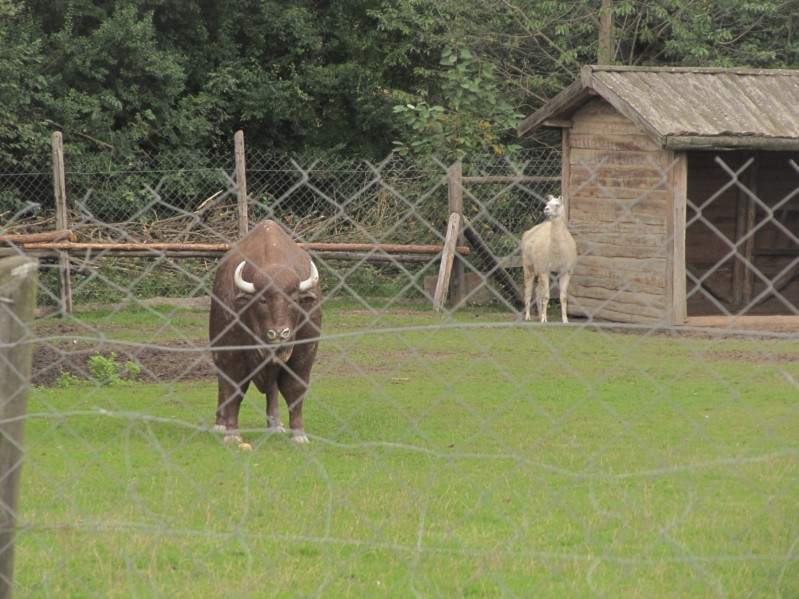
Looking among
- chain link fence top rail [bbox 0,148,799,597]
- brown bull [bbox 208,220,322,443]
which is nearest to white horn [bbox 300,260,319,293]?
brown bull [bbox 208,220,322,443]

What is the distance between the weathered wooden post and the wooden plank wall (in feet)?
36.3

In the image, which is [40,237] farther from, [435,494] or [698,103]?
[435,494]

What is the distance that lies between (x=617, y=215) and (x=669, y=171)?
1.79 meters

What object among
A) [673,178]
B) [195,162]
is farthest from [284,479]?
[195,162]

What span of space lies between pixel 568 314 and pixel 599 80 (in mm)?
3208

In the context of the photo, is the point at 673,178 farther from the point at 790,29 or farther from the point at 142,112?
the point at 142,112

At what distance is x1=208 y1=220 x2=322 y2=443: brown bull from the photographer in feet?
26.2

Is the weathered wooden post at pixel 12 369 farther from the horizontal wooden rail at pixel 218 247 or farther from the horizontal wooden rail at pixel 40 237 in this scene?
the horizontal wooden rail at pixel 40 237

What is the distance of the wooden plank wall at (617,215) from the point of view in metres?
14.8

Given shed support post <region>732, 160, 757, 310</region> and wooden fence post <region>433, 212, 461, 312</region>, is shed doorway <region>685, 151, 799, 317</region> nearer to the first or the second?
shed support post <region>732, 160, 757, 310</region>

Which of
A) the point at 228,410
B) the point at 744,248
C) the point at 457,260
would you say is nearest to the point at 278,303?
the point at 228,410

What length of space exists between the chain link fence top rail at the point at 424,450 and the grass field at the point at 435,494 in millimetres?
24

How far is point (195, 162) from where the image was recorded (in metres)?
20.4

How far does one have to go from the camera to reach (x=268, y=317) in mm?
8000
